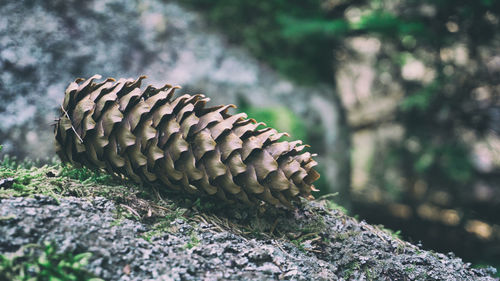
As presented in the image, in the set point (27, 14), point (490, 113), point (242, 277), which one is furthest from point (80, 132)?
point (490, 113)

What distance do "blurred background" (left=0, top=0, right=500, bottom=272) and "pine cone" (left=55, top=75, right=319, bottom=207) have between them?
2.86 feet

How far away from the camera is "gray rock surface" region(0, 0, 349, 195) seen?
162 cm

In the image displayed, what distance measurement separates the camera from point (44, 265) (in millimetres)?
635

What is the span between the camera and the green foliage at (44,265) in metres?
0.62

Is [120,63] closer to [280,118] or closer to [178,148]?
[280,118]

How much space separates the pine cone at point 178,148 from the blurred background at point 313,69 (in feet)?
2.86

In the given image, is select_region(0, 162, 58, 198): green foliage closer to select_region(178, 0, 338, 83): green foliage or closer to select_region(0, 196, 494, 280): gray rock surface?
select_region(0, 196, 494, 280): gray rock surface

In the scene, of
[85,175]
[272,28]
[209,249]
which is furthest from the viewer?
[272,28]

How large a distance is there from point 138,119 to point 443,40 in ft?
6.73

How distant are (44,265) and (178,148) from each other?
414mm

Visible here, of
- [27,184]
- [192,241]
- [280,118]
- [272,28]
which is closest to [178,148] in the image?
[192,241]

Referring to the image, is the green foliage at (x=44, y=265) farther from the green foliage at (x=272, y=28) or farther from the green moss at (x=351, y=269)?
the green foliage at (x=272, y=28)

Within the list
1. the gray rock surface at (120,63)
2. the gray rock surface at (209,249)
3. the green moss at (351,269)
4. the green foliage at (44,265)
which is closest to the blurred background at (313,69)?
the gray rock surface at (120,63)

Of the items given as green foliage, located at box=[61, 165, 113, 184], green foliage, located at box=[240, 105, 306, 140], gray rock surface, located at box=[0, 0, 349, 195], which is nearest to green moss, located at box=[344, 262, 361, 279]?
green foliage, located at box=[61, 165, 113, 184]
